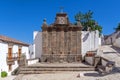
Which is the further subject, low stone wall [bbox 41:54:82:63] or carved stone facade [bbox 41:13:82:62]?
carved stone facade [bbox 41:13:82:62]

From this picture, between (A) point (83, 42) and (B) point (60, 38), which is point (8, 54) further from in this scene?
(A) point (83, 42)

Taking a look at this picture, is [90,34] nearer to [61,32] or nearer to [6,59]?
[61,32]

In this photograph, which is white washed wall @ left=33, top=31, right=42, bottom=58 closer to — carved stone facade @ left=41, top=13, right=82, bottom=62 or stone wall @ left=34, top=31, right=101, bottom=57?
stone wall @ left=34, top=31, right=101, bottom=57

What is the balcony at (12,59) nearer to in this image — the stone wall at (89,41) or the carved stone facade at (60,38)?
the carved stone facade at (60,38)

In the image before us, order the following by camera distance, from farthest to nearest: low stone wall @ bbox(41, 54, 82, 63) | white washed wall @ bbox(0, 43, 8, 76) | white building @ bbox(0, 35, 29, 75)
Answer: low stone wall @ bbox(41, 54, 82, 63) → white building @ bbox(0, 35, 29, 75) → white washed wall @ bbox(0, 43, 8, 76)

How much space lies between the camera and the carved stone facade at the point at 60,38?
17844 millimetres

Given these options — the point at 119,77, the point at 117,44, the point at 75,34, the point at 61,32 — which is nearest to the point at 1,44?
the point at 61,32

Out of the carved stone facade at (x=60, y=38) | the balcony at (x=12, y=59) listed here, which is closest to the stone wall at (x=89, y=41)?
the carved stone facade at (x=60, y=38)

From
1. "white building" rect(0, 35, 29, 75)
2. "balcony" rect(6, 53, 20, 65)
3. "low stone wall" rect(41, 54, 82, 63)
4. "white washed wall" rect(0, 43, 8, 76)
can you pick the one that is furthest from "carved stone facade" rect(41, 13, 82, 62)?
"white washed wall" rect(0, 43, 8, 76)

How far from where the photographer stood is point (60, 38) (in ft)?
59.0

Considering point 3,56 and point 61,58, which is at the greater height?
point 3,56

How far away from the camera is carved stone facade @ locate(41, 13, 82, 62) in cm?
1784

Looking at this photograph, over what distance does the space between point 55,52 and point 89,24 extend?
40.0ft

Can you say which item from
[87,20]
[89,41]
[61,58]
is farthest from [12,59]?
[87,20]
